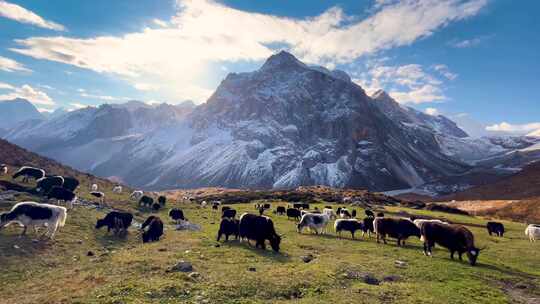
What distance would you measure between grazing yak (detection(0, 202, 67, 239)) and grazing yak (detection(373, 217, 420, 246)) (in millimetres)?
29219

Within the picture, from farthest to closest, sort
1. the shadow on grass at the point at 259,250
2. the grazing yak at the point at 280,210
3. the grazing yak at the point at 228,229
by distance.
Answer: the grazing yak at the point at 280,210
the grazing yak at the point at 228,229
the shadow on grass at the point at 259,250

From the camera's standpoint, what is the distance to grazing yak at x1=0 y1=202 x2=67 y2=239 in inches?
988

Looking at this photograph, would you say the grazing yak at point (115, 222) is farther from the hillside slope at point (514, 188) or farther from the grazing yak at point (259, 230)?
the hillside slope at point (514, 188)

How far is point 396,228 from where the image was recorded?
3394 cm

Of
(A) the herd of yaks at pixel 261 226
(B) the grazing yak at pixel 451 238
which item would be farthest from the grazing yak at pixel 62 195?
(B) the grazing yak at pixel 451 238

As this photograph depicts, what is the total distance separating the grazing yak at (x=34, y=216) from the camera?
25094mm

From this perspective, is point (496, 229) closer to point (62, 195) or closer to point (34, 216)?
point (34, 216)

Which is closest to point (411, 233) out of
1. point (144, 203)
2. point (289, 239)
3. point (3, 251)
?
point (289, 239)

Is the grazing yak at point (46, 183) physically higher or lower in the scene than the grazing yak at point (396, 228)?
higher

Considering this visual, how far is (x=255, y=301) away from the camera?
15.5 metres

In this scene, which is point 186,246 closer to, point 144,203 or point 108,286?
point 108,286

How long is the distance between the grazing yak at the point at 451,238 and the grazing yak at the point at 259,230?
41.4 ft

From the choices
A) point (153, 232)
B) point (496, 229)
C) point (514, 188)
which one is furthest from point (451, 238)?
point (514, 188)

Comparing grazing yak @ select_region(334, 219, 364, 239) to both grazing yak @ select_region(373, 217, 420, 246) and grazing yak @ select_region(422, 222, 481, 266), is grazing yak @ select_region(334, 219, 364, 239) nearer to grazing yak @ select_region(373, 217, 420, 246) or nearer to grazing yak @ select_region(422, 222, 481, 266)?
grazing yak @ select_region(373, 217, 420, 246)
